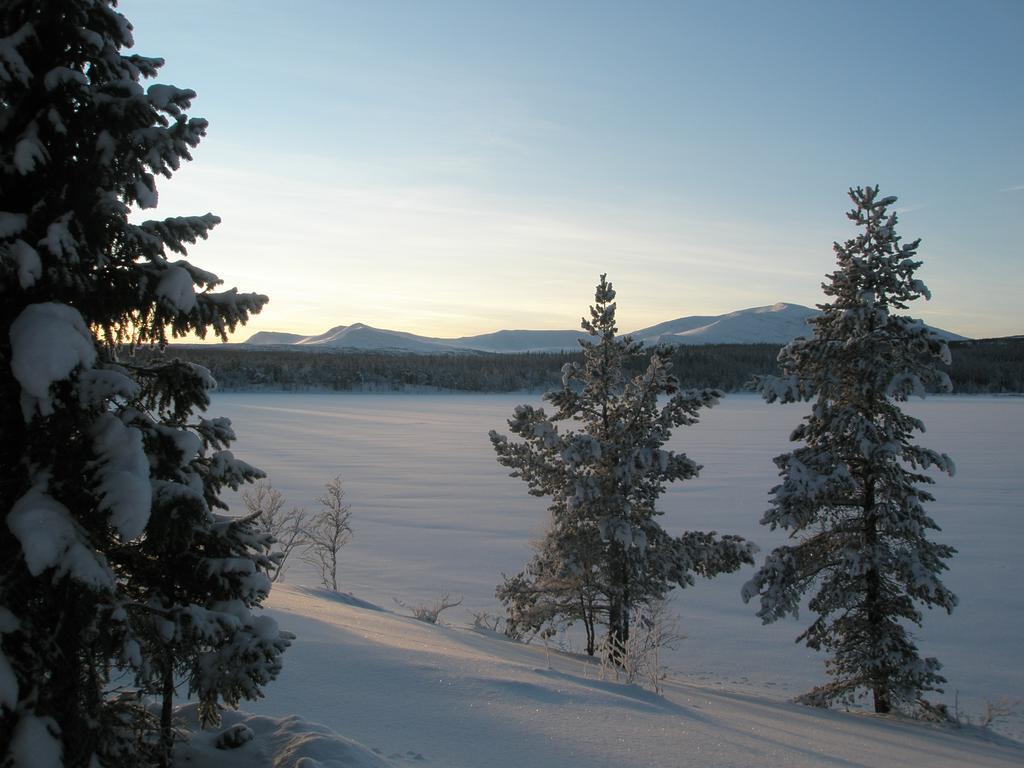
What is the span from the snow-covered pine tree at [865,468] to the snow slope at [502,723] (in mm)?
1440

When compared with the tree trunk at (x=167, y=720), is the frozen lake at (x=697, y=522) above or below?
below

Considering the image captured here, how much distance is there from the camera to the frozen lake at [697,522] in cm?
1434

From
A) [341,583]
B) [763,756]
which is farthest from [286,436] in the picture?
[763,756]

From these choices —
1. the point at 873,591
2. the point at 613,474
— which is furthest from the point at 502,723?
the point at 873,591

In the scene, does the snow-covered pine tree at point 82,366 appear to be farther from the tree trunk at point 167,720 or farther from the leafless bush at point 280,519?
the leafless bush at point 280,519

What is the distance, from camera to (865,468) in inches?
440

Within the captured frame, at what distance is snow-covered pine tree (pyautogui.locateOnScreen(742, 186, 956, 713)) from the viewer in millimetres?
10562

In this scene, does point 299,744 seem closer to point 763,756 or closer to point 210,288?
point 210,288

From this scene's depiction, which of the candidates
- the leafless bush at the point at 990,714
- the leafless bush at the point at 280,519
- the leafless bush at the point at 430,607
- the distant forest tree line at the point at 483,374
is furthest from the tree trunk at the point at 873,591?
the distant forest tree line at the point at 483,374

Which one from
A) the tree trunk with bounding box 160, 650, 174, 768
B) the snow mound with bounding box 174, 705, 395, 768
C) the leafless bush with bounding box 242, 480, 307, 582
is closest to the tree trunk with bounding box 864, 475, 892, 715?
the snow mound with bounding box 174, 705, 395, 768

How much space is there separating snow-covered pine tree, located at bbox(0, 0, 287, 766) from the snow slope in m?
1.42

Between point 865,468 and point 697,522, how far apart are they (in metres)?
14.1

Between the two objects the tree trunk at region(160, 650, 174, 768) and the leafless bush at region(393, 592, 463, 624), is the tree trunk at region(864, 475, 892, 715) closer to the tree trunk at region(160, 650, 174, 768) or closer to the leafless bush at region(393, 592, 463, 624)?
the leafless bush at region(393, 592, 463, 624)

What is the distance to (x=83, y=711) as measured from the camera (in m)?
3.49
